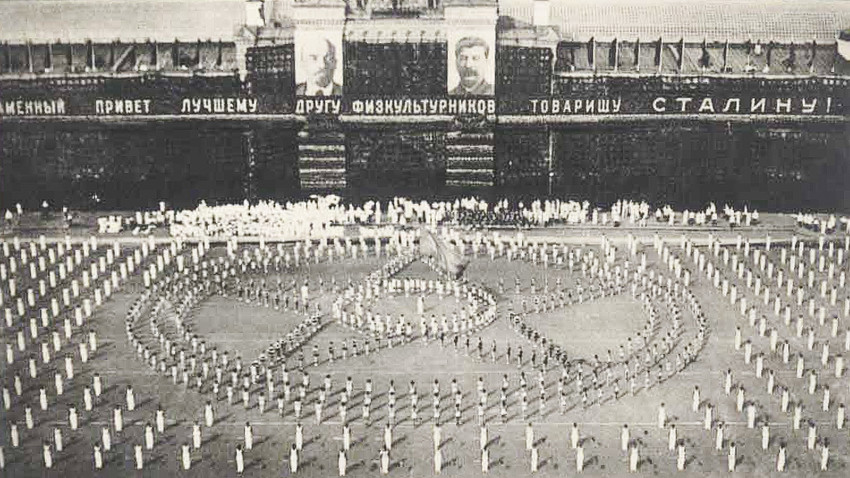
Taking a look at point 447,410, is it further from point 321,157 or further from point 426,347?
point 321,157

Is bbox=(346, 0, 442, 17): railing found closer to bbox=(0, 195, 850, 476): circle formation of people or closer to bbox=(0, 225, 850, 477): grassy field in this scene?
bbox=(0, 195, 850, 476): circle formation of people

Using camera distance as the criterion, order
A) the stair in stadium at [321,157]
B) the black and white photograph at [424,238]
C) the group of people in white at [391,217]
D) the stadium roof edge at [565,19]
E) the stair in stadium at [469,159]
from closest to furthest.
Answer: the black and white photograph at [424,238] < the group of people in white at [391,217] < the stair in stadium at [469,159] < the stair in stadium at [321,157] < the stadium roof edge at [565,19]

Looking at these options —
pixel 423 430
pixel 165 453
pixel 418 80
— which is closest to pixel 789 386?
pixel 423 430

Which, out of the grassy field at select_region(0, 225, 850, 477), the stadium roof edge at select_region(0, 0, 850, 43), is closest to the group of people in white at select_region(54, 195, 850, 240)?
the stadium roof edge at select_region(0, 0, 850, 43)

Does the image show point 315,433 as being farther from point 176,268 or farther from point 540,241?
point 540,241

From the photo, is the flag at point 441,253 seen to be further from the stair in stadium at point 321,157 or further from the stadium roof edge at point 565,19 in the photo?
the stadium roof edge at point 565,19

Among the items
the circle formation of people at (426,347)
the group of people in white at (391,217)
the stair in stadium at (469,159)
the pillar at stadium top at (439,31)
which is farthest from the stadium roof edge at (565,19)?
the circle formation of people at (426,347)

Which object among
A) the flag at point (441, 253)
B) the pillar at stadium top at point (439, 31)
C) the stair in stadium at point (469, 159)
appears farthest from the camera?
the stair in stadium at point (469, 159)
